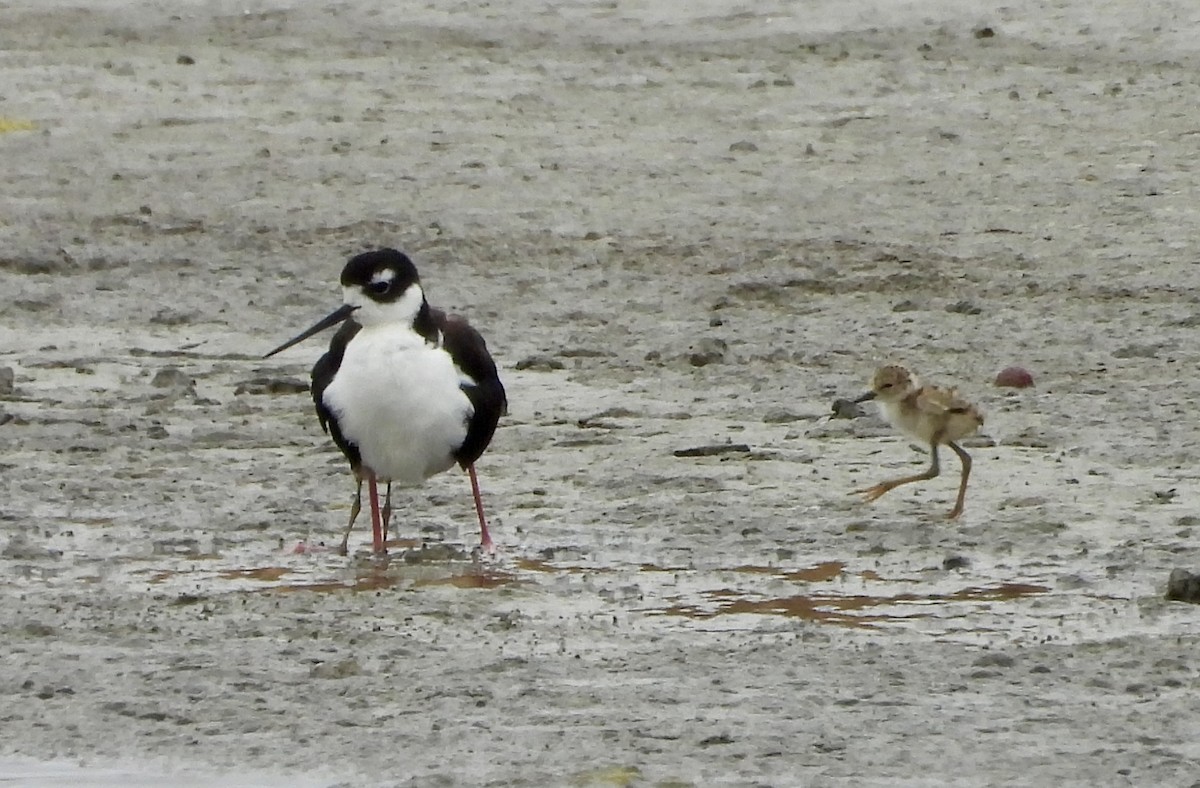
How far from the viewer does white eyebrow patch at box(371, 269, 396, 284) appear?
882 cm

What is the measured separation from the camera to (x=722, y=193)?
46.8 ft

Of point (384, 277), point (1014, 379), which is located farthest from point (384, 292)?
point (1014, 379)

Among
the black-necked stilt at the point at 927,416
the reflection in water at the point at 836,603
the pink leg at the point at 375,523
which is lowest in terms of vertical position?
the pink leg at the point at 375,523

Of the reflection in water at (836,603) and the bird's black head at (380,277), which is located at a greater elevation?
the bird's black head at (380,277)

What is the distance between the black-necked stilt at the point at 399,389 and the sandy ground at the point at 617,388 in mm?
258

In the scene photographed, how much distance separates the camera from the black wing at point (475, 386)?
8.76 m

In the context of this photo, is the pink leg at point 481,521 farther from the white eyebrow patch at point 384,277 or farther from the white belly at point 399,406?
the white eyebrow patch at point 384,277

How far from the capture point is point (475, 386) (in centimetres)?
880

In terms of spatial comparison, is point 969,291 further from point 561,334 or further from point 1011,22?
point 1011,22

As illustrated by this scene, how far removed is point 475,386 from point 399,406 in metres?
0.27

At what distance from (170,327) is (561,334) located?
5.46 feet

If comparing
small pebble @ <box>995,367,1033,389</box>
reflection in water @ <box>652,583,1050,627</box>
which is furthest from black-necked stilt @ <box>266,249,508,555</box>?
small pebble @ <box>995,367,1033,389</box>

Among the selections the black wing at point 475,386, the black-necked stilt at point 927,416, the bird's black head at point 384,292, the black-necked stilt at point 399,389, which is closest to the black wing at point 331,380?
the black-necked stilt at point 399,389

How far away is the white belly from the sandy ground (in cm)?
28
